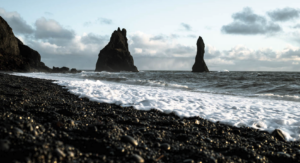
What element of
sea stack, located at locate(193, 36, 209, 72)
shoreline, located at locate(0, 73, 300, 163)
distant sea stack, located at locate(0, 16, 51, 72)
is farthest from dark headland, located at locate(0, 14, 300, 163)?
sea stack, located at locate(193, 36, 209, 72)

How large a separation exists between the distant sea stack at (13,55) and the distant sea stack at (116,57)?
61142mm

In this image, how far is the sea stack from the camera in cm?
10694

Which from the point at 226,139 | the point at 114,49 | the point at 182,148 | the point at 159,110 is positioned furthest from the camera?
the point at 114,49

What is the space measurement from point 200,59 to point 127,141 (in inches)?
4347

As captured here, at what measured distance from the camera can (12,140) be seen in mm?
2223

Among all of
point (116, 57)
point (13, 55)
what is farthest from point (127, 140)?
point (116, 57)

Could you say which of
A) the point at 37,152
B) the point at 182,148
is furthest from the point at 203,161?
the point at 37,152

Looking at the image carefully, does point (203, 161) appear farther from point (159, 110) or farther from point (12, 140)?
point (159, 110)

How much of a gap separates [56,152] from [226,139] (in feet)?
9.03

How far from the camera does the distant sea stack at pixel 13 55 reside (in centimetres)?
4022

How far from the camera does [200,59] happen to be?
108250mm

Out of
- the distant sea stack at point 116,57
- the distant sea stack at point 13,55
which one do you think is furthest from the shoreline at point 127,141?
the distant sea stack at point 116,57

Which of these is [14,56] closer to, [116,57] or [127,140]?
[127,140]

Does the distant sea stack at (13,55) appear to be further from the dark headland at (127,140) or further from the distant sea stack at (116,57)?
the distant sea stack at (116,57)
